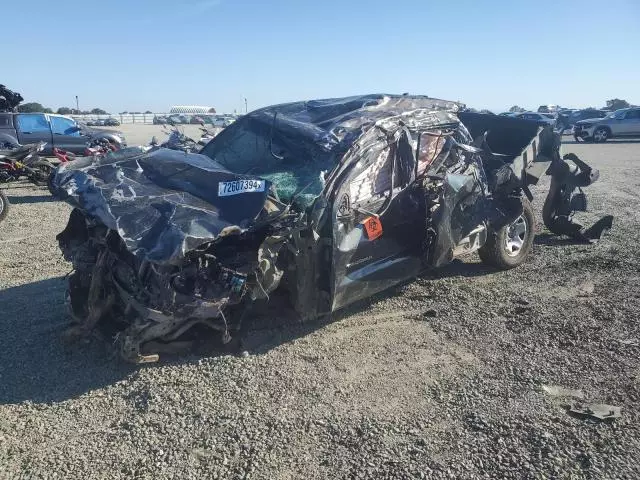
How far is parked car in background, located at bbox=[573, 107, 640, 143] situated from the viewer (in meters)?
27.6

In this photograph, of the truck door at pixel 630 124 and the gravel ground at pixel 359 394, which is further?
the truck door at pixel 630 124

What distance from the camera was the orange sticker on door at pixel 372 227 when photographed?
4508mm

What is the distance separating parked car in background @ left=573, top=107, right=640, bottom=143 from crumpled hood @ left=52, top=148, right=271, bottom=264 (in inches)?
1125

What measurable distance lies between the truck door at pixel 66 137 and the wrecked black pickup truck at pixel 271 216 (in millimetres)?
11769

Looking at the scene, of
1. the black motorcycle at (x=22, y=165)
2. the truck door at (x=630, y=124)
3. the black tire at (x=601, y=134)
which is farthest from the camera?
the black tire at (x=601, y=134)

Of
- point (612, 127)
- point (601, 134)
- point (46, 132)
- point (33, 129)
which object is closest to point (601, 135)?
point (601, 134)

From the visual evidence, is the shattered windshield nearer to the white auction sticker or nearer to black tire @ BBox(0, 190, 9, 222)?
the white auction sticker

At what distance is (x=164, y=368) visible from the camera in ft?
13.3

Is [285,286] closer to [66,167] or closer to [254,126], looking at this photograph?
[254,126]

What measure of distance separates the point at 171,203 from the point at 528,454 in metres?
2.91

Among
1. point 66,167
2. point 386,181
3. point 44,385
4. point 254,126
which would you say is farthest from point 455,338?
point 66,167

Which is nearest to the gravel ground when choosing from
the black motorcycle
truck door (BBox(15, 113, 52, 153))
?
the black motorcycle

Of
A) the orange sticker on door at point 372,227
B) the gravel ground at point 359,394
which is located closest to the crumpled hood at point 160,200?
the orange sticker on door at point 372,227

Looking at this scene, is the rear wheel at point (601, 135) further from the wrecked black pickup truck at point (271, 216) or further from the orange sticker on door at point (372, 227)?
the orange sticker on door at point (372, 227)
